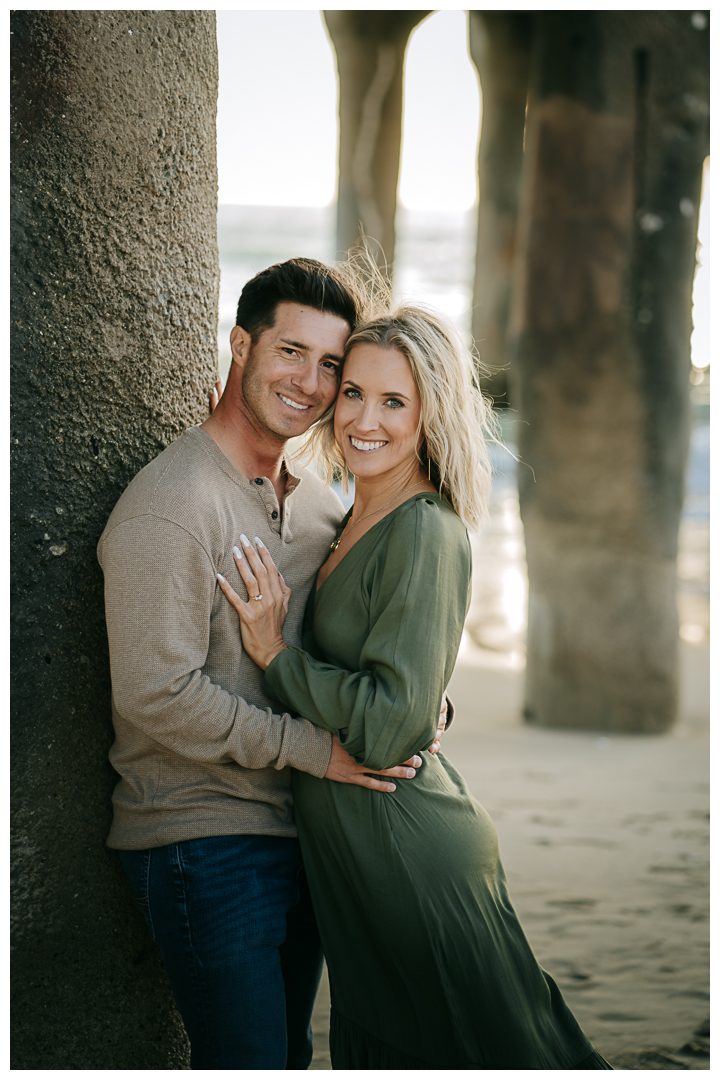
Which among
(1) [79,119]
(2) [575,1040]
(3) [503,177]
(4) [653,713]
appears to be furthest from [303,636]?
(3) [503,177]

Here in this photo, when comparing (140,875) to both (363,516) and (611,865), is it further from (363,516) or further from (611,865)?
(611,865)

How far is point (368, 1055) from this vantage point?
84.2 inches

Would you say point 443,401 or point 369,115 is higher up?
point 369,115

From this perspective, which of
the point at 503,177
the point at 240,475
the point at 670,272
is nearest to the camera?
the point at 240,475

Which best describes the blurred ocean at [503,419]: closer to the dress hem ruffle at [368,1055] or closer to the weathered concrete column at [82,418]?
the weathered concrete column at [82,418]

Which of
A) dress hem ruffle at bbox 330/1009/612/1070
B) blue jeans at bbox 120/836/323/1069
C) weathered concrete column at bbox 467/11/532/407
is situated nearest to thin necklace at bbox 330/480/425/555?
blue jeans at bbox 120/836/323/1069

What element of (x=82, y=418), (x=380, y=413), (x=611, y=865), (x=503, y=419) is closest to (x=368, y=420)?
(x=380, y=413)

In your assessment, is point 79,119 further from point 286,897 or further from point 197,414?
point 286,897

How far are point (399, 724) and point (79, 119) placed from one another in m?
1.48

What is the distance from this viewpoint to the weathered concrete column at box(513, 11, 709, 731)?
664cm

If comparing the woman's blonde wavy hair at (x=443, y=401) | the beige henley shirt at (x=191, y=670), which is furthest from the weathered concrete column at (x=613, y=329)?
the beige henley shirt at (x=191, y=670)

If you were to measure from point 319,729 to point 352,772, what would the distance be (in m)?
0.12

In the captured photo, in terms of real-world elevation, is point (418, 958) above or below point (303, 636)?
below

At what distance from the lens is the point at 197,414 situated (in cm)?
254
